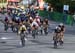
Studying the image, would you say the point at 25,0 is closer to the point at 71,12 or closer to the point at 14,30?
the point at 71,12

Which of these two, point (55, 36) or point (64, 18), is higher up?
point (55, 36)

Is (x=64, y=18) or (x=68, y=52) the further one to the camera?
(x=64, y=18)

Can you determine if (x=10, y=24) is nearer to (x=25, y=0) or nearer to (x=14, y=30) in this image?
(x=14, y=30)

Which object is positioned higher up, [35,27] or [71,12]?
[35,27]

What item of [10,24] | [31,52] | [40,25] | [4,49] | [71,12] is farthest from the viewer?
[71,12]

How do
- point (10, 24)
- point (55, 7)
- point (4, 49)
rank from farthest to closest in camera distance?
point (55, 7) < point (10, 24) < point (4, 49)

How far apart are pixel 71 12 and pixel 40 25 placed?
30649 millimetres

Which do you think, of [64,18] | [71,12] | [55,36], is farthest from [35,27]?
[71,12]

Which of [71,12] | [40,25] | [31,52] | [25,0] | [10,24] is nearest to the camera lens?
[31,52]

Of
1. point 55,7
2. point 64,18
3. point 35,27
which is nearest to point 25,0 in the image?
point 55,7

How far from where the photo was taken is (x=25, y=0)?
340 ft

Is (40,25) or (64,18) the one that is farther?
(64,18)

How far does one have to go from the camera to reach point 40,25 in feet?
127

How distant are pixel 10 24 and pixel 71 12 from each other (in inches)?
1075
